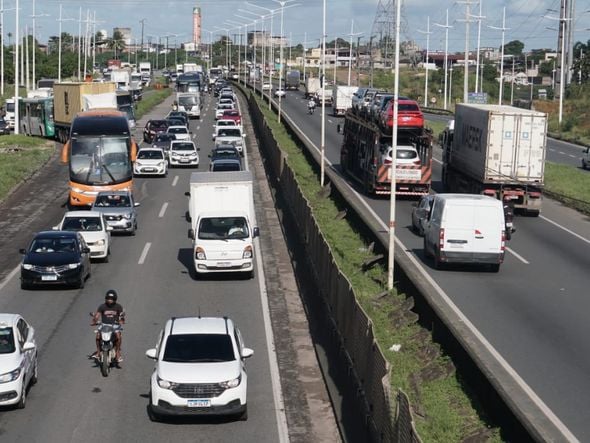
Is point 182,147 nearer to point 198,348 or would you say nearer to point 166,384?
point 198,348

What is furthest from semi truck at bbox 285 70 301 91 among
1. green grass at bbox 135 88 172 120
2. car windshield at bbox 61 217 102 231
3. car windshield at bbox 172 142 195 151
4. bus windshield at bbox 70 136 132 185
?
car windshield at bbox 61 217 102 231

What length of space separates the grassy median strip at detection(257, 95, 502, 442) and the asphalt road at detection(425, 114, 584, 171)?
3862cm

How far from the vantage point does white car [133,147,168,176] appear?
179 ft

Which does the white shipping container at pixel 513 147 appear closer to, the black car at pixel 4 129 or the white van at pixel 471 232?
the white van at pixel 471 232

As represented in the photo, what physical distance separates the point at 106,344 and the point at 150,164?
36070 millimetres

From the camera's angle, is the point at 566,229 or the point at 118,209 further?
the point at 566,229

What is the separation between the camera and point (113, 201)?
38.2 meters

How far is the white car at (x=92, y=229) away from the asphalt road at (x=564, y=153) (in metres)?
39.5

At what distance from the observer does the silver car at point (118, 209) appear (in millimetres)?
36500

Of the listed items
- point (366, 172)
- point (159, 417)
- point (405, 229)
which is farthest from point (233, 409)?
point (366, 172)

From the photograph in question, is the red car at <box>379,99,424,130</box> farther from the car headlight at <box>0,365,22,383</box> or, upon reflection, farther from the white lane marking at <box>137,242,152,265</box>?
the car headlight at <box>0,365,22,383</box>

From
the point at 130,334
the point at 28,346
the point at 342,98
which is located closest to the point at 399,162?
the point at 130,334

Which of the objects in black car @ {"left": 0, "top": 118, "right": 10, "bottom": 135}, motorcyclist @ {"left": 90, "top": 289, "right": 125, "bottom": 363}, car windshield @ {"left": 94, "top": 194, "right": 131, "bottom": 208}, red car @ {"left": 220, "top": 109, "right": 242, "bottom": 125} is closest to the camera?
motorcyclist @ {"left": 90, "top": 289, "right": 125, "bottom": 363}

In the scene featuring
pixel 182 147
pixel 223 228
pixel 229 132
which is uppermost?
pixel 229 132
